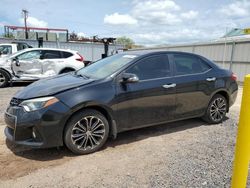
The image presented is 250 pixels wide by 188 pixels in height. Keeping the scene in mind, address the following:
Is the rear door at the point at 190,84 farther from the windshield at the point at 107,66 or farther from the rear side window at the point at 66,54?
the rear side window at the point at 66,54

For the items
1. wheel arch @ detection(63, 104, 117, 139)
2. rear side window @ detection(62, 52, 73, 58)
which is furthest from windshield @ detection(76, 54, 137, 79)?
rear side window @ detection(62, 52, 73, 58)

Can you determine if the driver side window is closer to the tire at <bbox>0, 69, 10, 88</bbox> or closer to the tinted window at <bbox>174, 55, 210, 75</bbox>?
the tire at <bbox>0, 69, 10, 88</bbox>

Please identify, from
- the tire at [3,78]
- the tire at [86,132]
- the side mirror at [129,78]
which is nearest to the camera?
the tire at [86,132]

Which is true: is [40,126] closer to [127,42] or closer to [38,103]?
[38,103]

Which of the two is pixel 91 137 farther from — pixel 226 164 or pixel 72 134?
pixel 226 164

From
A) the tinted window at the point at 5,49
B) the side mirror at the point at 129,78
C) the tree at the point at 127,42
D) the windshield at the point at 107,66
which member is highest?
the tree at the point at 127,42

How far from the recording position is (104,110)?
3.70m

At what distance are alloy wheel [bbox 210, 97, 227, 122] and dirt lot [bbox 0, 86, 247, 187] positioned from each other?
645 mm

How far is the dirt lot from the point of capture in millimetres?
2900

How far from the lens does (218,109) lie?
5062mm

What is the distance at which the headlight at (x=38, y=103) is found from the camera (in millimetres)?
3303

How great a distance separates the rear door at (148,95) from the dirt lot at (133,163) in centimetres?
42

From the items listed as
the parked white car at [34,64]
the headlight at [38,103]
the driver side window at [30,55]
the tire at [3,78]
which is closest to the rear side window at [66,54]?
the parked white car at [34,64]

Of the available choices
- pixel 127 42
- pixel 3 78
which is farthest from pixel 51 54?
pixel 127 42
